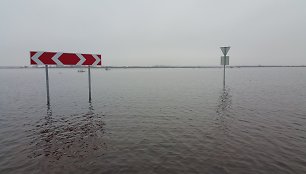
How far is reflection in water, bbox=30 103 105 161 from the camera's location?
7316 mm

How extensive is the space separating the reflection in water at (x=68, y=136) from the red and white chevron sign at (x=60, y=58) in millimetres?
3802

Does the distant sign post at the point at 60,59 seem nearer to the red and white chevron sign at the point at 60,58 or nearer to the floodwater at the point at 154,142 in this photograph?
the red and white chevron sign at the point at 60,58

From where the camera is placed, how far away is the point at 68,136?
30.0 ft

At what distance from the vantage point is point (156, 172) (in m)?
Answer: 5.92

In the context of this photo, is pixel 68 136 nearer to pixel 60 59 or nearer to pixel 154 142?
pixel 154 142

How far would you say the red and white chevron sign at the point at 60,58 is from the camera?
13.8m

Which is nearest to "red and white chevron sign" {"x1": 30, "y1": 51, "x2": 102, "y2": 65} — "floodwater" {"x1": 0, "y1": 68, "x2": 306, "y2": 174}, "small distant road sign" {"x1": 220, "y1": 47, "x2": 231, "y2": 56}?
"floodwater" {"x1": 0, "y1": 68, "x2": 306, "y2": 174}

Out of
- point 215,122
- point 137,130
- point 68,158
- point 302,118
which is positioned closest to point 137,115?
point 137,130

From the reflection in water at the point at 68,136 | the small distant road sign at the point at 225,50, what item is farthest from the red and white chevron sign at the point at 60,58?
the small distant road sign at the point at 225,50

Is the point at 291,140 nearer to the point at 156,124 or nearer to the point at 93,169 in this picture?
the point at 156,124

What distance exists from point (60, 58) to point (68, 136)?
772 cm

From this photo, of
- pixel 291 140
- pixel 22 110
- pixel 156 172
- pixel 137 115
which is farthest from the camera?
pixel 22 110

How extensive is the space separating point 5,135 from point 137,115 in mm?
7017

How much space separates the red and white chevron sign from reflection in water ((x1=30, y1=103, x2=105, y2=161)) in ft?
12.5
